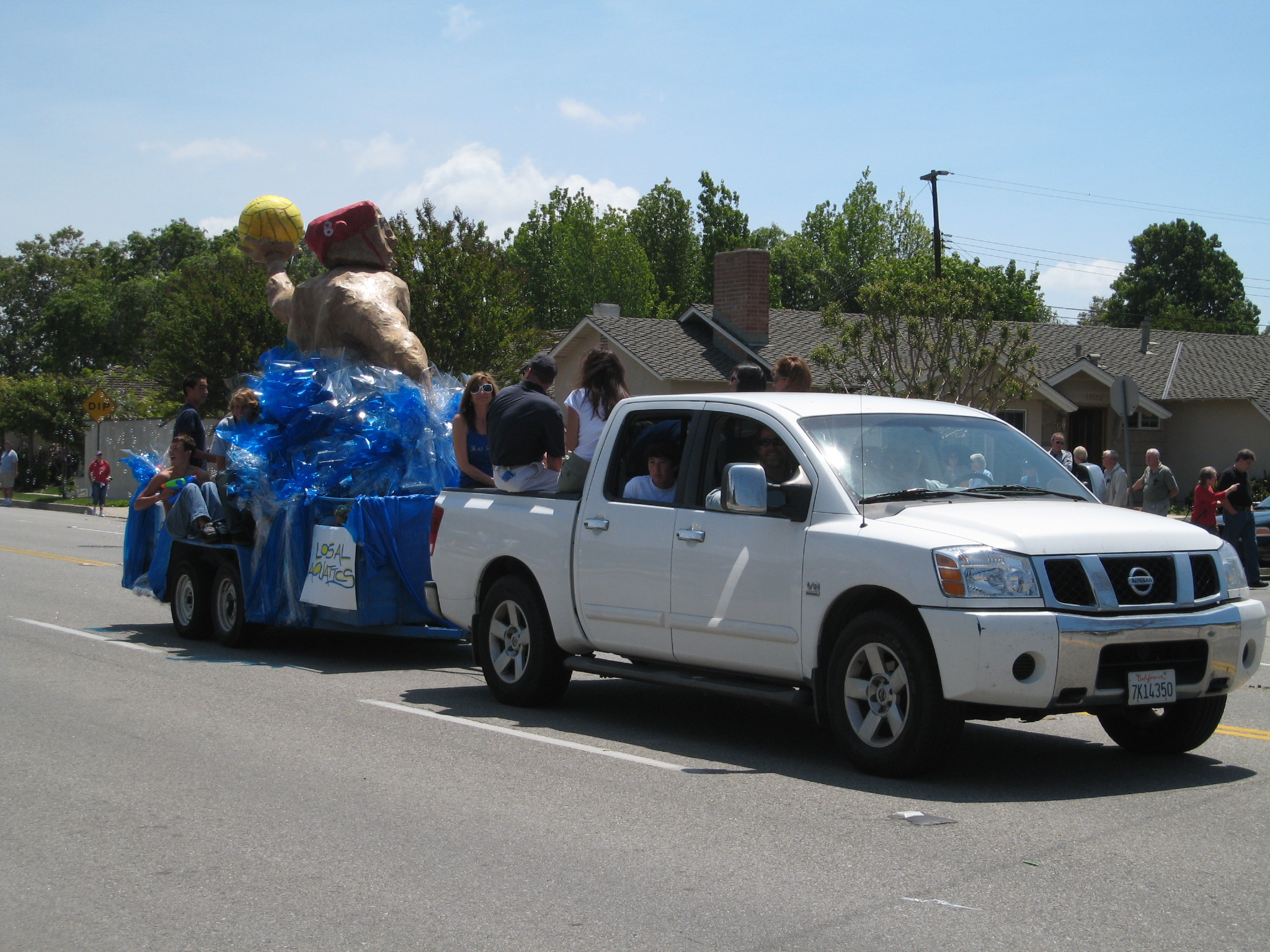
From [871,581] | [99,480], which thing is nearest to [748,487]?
[871,581]

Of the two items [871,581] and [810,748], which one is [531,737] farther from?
[871,581]

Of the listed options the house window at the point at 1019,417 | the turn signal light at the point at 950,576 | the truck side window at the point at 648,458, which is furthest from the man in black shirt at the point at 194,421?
the house window at the point at 1019,417

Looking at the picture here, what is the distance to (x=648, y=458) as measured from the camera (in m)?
7.88

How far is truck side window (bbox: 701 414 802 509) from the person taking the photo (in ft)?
23.6

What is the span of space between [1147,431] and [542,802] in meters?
34.8

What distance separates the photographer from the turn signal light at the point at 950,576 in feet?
19.5

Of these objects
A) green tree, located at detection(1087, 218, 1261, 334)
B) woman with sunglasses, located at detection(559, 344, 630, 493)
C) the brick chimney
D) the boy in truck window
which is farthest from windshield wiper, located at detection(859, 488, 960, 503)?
green tree, located at detection(1087, 218, 1261, 334)

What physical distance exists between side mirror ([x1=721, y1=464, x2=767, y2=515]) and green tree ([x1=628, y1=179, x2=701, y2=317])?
A: 76.8 metres

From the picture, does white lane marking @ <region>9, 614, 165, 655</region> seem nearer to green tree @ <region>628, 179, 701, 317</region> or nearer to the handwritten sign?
the handwritten sign

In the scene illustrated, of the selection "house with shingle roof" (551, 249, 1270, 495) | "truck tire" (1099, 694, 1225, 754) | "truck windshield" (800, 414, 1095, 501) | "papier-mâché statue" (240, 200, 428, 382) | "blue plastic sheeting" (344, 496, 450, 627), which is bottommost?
"truck tire" (1099, 694, 1225, 754)

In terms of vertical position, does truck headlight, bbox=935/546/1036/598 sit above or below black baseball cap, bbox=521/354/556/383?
below

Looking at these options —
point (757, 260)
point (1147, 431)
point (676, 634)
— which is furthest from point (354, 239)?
point (1147, 431)

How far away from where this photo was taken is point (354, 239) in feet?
41.7

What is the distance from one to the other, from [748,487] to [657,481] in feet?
3.92
